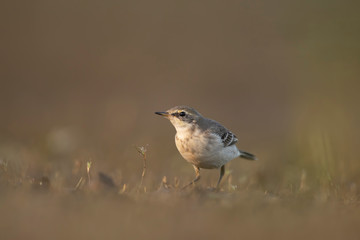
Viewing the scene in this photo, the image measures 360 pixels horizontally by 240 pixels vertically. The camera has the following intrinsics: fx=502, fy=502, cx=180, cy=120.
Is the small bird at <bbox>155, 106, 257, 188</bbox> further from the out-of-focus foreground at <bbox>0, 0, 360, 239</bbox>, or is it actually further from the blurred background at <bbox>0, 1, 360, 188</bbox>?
the blurred background at <bbox>0, 1, 360, 188</bbox>

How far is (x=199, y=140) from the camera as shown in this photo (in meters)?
7.52

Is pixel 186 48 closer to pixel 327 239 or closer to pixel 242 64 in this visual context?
pixel 242 64

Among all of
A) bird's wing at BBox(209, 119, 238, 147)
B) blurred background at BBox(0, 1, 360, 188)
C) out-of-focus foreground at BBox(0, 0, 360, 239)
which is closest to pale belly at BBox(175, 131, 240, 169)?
bird's wing at BBox(209, 119, 238, 147)

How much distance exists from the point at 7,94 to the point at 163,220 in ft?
54.0

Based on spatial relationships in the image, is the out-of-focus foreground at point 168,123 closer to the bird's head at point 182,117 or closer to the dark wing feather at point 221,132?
the dark wing feather at point 221,132

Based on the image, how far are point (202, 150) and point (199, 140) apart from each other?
16cm

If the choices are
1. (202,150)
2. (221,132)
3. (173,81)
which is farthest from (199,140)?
(173,81)

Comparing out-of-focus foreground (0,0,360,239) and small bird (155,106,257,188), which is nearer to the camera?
out-of-focus foreground (0,0,360,239)

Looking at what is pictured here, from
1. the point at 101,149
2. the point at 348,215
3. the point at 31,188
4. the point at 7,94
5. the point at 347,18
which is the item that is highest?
the point at 347,18

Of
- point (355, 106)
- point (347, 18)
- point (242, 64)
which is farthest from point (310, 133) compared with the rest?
point (242, 64)

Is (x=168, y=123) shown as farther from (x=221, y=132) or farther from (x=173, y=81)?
(x=221, y=132)

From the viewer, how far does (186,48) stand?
27734 millimetres

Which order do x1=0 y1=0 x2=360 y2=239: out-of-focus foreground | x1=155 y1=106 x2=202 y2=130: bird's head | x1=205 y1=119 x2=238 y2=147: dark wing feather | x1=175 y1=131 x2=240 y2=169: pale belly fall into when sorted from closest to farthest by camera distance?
x1=0 y1=0 x2=360 y2=239: out-of-focus foreground < x1=175 y1=131 x2=240 y2=169: pale belly < x1=155 y1=106 x2=202 y2=130: bird's head < x1=205 y1=119 x2=238 y2=147: dark wing feather

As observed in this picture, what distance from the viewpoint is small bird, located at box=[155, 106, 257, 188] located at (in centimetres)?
748
